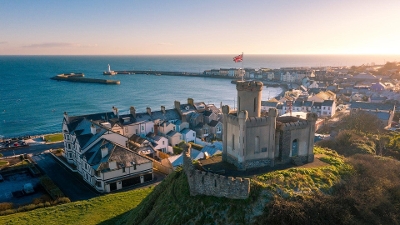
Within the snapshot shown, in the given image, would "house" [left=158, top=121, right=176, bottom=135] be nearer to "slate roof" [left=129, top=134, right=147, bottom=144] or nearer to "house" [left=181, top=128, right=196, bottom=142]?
"house" [left=181, top=128, right=196, bottom=142]

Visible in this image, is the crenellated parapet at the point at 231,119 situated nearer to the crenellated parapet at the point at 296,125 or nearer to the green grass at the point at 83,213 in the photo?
the crenellated parapet at the point at 296,125

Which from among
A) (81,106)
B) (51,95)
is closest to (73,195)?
(81,106)

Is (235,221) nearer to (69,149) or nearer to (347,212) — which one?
(347,212)

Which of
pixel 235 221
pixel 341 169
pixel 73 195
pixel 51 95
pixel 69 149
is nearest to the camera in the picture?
pixel 235 221

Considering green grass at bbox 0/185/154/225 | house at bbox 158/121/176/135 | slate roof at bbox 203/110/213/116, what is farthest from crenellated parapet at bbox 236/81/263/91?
slate roof at bbox 203/110/213/116

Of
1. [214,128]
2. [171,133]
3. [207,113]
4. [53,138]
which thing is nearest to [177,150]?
[171,133]

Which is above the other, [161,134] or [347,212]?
[347,212]
